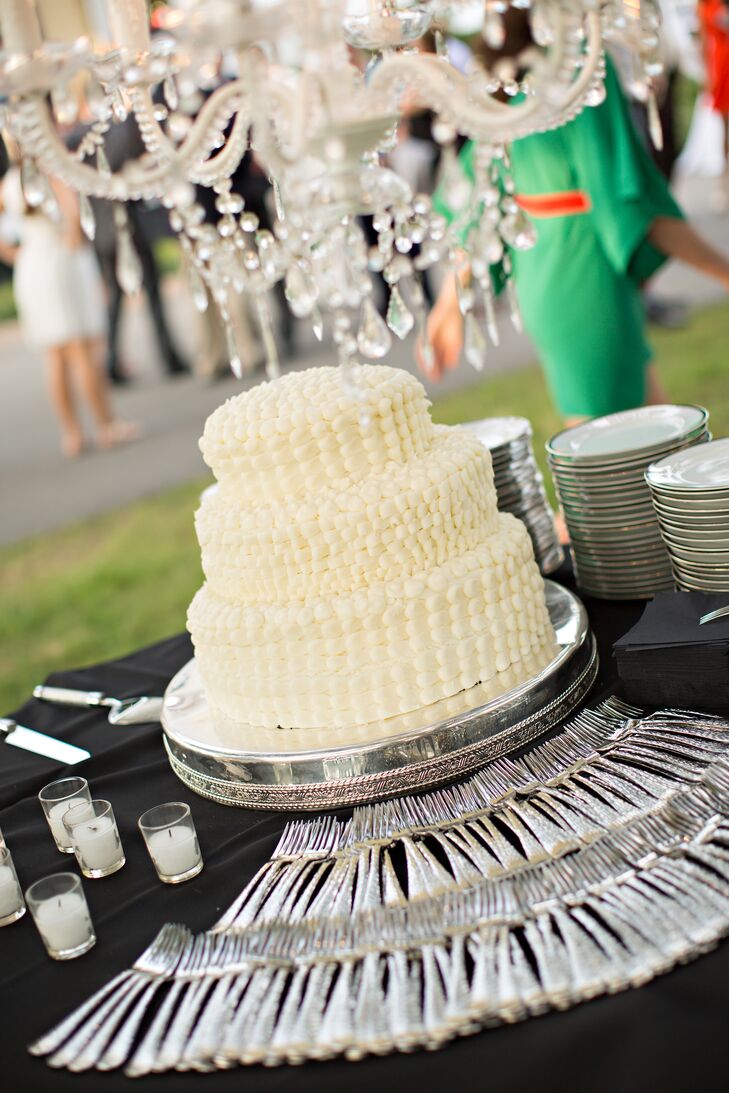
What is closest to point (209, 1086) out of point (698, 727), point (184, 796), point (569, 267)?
point (184, 796)

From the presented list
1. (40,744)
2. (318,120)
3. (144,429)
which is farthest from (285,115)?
(144,429)

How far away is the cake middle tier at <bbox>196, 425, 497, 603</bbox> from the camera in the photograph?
5.54 feet

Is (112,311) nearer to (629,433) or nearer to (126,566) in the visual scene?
(126,566)

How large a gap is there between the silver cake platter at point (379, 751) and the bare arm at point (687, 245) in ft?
5.06

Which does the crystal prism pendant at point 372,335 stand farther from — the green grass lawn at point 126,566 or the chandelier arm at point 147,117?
the green grass lawn at point 126,566

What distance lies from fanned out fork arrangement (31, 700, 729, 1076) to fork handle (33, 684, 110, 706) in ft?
2.49

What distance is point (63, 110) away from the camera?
1.45 meters

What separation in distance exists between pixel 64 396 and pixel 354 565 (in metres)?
6.62

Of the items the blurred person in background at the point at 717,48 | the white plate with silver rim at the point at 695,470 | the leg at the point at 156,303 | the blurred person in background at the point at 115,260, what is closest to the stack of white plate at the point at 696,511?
the white plate with silver rim at the point at 695,470

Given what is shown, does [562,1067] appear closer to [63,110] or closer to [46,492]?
[63,110]

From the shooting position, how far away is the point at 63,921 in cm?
145

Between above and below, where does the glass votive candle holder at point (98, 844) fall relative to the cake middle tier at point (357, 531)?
below

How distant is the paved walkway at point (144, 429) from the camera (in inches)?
283

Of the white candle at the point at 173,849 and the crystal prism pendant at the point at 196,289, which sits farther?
the crystal prism pendant at the point at 196,289
